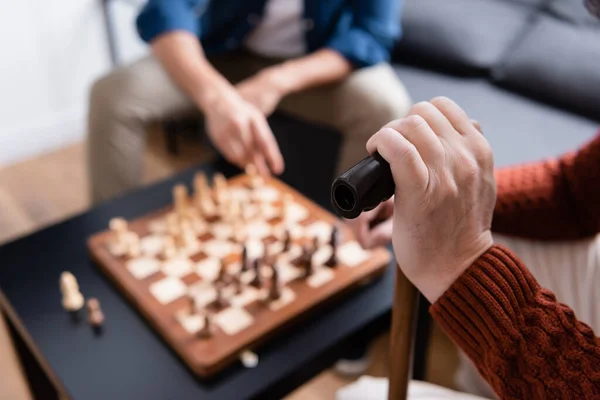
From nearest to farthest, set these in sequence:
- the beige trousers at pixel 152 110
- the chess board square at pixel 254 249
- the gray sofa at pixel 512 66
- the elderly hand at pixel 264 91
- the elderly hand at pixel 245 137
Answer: the chess board square at pixel 254 249 → the elderly hand at pixel 245 137 → the elderly hand at pixel 264 91 → the beige trousers at pixel 152 110 → the gray sofa at pixel 512 66

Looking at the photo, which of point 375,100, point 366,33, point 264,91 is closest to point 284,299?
point 264,91

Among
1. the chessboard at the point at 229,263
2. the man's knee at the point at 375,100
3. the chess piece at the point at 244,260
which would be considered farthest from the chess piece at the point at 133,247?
the man's knee at the point at 375,100

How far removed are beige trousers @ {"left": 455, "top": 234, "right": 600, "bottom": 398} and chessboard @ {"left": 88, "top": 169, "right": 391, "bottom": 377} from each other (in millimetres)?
244

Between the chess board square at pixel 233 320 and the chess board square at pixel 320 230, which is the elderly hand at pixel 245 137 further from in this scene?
the chess board square at pixel 233 320

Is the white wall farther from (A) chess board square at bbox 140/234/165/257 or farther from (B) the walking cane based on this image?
(B) the walking cane

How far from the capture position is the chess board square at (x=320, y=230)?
119 cm

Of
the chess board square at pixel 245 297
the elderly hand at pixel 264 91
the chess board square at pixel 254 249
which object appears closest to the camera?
the chess board square at pixel 245 297

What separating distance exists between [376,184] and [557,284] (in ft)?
1.94

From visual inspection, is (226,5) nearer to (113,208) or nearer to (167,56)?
(167,56)

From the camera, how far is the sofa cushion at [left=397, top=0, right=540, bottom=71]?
2055mm

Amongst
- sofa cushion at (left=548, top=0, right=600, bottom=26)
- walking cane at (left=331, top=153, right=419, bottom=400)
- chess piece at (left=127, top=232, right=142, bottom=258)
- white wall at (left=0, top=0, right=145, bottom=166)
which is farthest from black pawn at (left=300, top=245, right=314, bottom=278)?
white wall at (left=0, top=0, right=145, bottom=166)

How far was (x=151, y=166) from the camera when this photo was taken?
243 centimetres

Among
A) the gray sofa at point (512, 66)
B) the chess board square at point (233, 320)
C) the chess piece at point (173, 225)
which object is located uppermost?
the chess piece at point (173, 225)

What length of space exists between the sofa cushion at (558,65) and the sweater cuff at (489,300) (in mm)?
A: 1413
